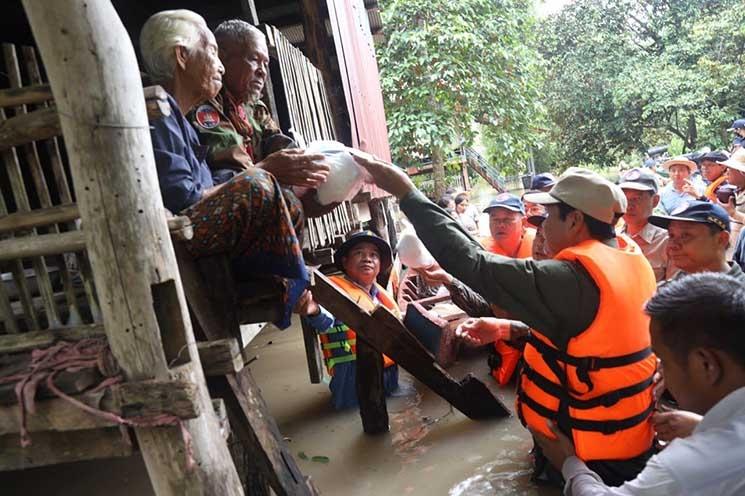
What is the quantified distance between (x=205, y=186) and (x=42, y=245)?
0.61 m

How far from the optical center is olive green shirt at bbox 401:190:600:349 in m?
2.42

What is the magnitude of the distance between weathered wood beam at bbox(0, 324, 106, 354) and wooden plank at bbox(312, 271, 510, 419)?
5.43 feet

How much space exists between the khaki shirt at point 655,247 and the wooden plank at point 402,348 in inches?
65.9

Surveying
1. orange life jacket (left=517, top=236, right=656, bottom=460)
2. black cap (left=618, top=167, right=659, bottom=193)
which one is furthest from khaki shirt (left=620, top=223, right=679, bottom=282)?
orange life jacket (left=517, top=236, right=656, bottom=460)

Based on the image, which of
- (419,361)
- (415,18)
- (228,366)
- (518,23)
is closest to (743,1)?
Answer: (518,23)

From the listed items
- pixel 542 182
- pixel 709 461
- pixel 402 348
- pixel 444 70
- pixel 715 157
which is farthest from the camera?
pixel 444 70

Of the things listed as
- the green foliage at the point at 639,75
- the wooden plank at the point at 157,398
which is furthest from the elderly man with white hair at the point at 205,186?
the green foliage at the point at 639,75

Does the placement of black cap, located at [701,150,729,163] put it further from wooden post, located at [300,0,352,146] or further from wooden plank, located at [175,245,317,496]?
wooden plank, located at [175,245,317,496]

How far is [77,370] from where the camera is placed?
1665 millimetres

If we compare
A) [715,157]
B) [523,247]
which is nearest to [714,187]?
[715,157]

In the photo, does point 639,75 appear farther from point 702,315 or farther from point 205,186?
point 205,186

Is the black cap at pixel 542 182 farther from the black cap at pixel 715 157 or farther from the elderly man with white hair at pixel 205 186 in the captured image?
the elderly man with white hair at pixel 205 186

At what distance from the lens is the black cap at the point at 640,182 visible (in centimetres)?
444

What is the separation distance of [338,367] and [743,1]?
1687cm
